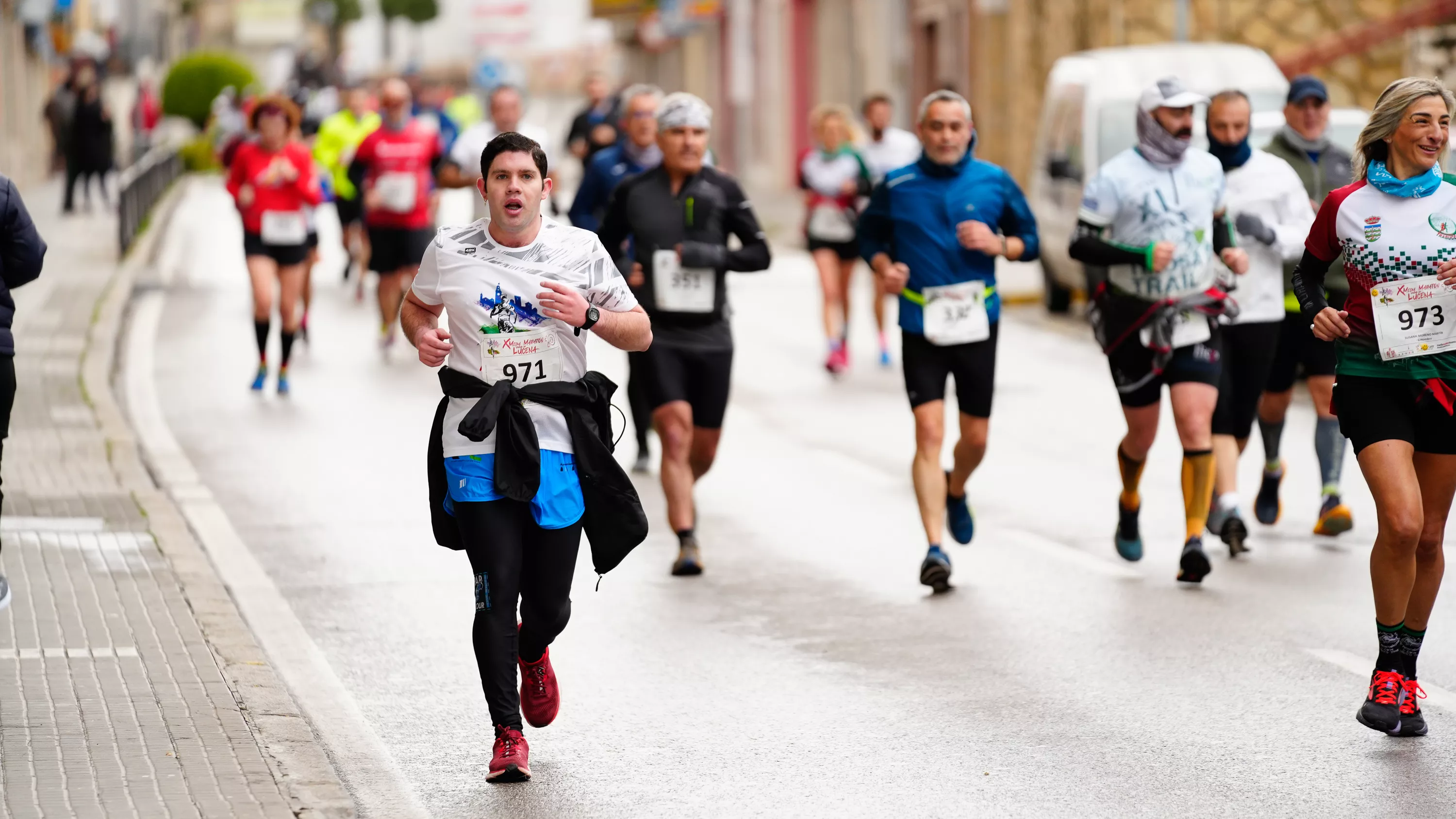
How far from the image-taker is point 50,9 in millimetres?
42531

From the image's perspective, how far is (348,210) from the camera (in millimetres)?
23156

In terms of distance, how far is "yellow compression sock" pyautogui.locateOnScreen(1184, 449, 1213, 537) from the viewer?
932 centimetres

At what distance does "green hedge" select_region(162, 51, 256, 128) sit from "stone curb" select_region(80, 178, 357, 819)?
47447mm

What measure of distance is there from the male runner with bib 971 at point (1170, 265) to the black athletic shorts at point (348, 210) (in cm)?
1408

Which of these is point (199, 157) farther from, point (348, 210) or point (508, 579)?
point (508, 579)

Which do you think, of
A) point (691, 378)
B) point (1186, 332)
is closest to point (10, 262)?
point (691, 378)

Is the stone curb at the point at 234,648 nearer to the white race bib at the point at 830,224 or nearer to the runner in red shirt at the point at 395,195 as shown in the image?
the runner in red shirt at the point at 395,195

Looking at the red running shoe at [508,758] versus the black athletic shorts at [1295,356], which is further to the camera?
the black athletic shorts at [1295,356]

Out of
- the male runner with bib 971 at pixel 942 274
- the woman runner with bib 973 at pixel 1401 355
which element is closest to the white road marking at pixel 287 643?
the male runner with bib 971 at pixel 942 274

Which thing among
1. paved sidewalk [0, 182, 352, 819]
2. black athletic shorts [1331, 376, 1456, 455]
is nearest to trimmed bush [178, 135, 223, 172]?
paved sidewalk [0, 182, 352, 819]

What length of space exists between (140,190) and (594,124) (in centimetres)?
1300

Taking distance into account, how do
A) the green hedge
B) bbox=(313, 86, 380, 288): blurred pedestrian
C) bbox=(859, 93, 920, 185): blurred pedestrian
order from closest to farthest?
bbox=(859, 93, 920, 185): blurred pedestrian
bbox=(313, 86, 380, 288): blurred pedestrian
the green hedge

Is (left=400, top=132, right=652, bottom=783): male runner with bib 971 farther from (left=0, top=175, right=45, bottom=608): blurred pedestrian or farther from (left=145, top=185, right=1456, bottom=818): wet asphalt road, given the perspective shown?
(left=0, top=175, right=45, bottom=608): blurred pedestrian

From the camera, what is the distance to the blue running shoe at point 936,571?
920cm
